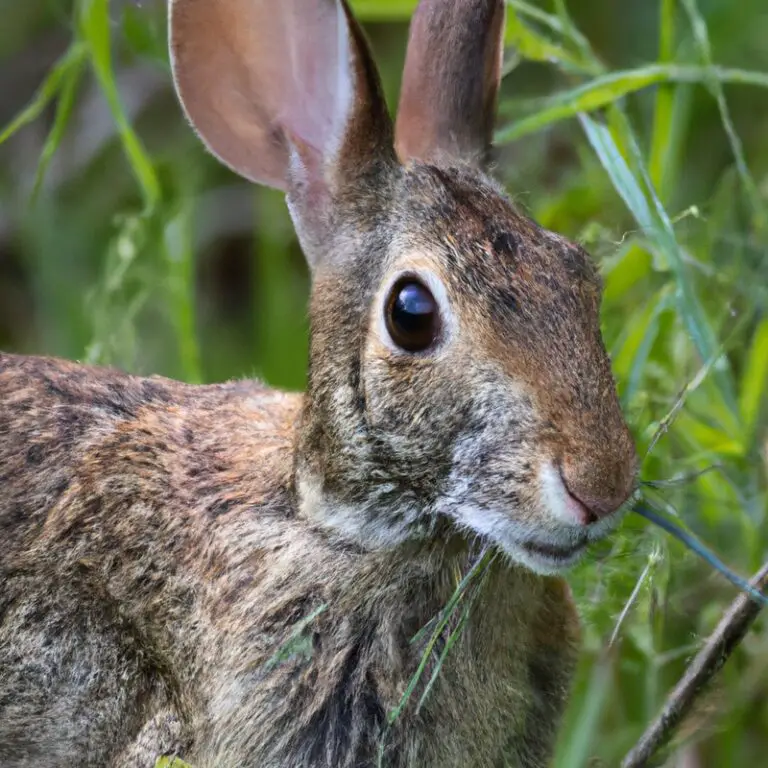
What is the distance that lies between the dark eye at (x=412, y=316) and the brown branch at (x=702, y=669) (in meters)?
0.98

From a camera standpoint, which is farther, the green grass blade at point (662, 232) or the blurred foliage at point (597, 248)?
the blurred foliage at point (597, 248)

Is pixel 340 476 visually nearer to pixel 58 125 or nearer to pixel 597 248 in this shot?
pixel 597 248

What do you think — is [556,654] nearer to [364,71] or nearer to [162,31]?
[364,71]

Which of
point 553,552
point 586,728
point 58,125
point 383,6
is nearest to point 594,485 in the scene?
point 553,552

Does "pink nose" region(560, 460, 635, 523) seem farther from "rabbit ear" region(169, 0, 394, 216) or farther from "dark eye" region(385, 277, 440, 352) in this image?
"rabbit ear" region(169, 0, 394, 216)

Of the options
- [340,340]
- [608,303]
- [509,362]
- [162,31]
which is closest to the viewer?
[509,362]

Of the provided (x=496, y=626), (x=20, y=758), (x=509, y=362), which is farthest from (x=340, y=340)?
(x=20, y=758)

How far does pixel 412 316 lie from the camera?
3705 mm

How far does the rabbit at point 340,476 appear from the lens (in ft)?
11.9

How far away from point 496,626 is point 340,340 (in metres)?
0.80

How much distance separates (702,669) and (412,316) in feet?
3.56

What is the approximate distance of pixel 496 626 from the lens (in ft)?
13.3

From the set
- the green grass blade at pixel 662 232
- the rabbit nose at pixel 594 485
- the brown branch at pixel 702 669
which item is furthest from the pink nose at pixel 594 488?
the green grass blade at pixel 662 232

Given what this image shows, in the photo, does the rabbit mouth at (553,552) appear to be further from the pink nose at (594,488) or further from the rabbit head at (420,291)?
the pink nose at (594,488)
